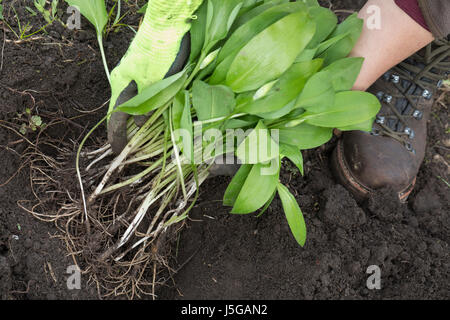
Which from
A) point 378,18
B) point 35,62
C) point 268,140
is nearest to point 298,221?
point 268,140

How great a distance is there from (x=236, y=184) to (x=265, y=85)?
27 centimetres

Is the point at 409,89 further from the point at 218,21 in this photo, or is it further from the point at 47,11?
the point at 47,11

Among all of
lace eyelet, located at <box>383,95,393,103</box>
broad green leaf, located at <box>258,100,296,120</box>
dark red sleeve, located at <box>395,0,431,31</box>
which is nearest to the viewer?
broad green leaf, located at <box>258,100,296,120</box>

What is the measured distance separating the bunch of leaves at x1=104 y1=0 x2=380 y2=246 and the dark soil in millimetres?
201

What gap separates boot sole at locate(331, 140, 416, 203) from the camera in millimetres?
1362

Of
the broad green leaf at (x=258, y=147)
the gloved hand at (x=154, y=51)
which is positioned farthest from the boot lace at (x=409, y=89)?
the gloved hand at (x=154, y=51)

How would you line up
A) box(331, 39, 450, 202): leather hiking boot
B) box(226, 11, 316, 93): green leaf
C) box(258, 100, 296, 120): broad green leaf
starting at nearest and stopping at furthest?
box(226, 11, 316, 93): green leaf, box(258, 100, 296, 120): broad green leaf, box(331, 39, 450, 202): leather hiking boot

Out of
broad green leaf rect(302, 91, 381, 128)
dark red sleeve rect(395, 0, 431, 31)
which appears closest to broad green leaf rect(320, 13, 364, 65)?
broad green leaf rect(302, 91, 381, 128)

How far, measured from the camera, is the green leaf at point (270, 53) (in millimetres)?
866

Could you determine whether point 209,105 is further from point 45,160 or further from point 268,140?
point 45,160

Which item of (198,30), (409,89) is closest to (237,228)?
(198,30)

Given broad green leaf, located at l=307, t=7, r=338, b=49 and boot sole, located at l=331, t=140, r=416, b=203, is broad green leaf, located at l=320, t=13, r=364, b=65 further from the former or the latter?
boot sole, located at l=331, t=140, r=416, b=203

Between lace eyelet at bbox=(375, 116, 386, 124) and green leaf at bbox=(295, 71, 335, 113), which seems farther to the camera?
lace eyelet at bbox=(375, 116, 386, 124)

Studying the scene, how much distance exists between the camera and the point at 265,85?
92 cm
